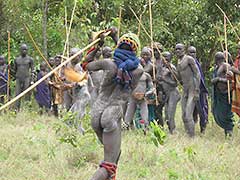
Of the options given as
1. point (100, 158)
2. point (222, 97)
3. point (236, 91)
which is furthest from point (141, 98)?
point (100, 158)

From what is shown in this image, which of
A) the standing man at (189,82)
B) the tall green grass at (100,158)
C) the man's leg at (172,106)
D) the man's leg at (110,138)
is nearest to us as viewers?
the man's leg at (110,138)

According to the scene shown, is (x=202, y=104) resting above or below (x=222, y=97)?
below

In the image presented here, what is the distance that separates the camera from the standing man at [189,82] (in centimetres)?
930

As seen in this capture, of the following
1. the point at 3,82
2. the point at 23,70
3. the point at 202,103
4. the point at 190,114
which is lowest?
the point at 190,114

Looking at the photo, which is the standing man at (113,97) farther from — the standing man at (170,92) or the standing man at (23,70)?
the standing man at (23,70)

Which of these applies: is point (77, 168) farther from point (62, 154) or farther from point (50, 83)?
point (50, 83)

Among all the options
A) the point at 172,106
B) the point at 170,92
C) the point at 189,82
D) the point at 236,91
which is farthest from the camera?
the point at 170,92

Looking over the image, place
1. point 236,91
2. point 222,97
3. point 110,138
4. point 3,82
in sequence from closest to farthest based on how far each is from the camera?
point 110,138 → point 236,91 → point 222,97 → point 3,82

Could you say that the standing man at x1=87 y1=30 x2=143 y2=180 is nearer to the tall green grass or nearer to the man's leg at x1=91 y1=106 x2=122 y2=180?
the man's leg at x1=91 y1=106 x2=122 y2=180

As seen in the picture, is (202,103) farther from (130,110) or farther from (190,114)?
(130,110)

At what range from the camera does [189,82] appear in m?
9.34

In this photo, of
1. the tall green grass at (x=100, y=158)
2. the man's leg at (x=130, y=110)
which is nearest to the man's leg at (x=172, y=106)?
the man's leg at (x=130, y=110)

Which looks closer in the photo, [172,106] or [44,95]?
[172,106]

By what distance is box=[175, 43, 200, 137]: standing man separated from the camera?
930 cm
